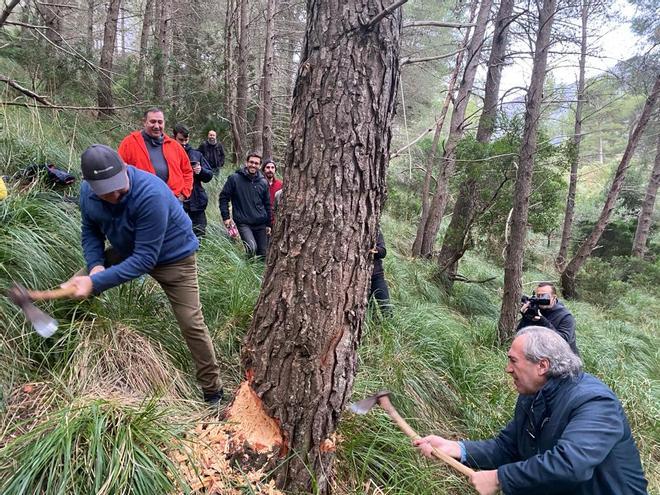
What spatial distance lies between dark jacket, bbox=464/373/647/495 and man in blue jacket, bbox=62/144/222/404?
73.7 inches

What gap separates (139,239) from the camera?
2.45 meters

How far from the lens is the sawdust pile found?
6.70 feet

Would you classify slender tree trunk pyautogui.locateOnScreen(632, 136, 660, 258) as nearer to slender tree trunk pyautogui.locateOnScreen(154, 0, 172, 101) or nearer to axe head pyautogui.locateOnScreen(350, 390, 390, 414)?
slender tree trunk pyautogui.locateOnScreen(154, 0, 172, 101)

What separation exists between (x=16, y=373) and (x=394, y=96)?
265 cm

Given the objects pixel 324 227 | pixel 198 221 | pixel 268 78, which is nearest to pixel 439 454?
pixel 324 227

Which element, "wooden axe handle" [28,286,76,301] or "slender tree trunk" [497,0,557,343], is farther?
"slender tree trunk" [497,0,557,343]

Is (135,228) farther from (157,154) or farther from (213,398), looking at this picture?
(157,154)

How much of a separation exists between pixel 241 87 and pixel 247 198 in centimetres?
472

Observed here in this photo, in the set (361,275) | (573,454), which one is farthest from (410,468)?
(361,275)

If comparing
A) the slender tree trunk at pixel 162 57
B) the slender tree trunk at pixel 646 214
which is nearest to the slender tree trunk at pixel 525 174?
the slender tree trunk at pixel 162 57

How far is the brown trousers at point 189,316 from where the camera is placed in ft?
8.86

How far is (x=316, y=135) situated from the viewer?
2.15m

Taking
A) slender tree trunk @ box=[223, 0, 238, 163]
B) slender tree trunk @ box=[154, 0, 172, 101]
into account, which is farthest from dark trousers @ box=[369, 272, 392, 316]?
slender tree trunk @ box=[154, 0, 172, 101]

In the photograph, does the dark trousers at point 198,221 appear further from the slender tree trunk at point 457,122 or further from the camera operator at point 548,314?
the slender tree trunk at point 457,122
